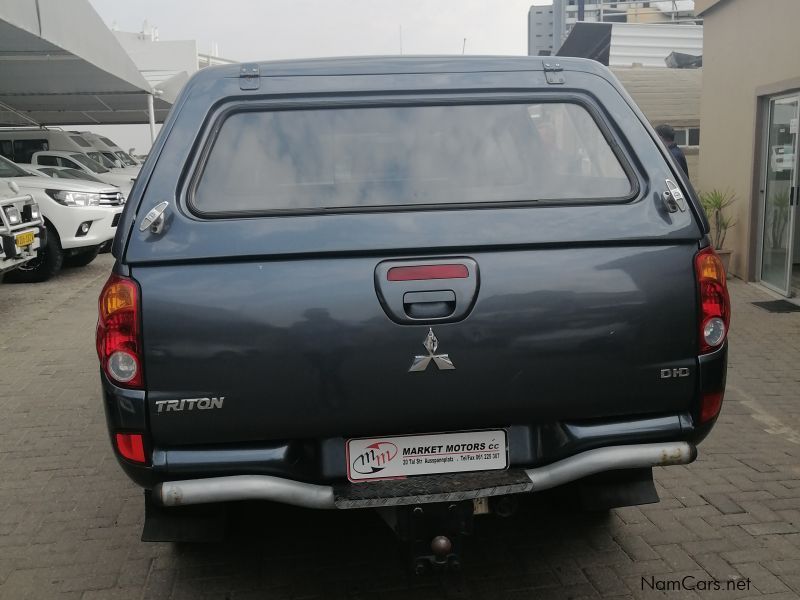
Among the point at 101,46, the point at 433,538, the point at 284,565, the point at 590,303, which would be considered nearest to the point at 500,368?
the point at 590,303

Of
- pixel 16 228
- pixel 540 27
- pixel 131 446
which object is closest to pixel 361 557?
pixel 131 446

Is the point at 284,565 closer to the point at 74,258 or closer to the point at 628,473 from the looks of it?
the point at 628,473

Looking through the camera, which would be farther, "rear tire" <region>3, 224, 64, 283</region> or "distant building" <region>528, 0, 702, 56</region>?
"distant building" <region>528, 0, 702, 56</region>

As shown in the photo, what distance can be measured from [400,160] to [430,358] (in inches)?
30.8

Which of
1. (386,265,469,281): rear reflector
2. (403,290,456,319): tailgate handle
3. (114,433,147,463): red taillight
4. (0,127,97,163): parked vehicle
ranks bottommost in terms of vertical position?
(114,433,147,463): red taillight

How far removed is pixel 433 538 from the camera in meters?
2.84

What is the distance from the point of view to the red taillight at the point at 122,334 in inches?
107

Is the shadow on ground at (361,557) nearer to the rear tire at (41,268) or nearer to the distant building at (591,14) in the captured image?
the rear tire at (41,268)

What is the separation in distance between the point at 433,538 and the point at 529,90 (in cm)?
164

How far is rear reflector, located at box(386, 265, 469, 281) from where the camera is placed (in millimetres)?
2746

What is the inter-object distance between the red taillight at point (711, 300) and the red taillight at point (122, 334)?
184 centimetres

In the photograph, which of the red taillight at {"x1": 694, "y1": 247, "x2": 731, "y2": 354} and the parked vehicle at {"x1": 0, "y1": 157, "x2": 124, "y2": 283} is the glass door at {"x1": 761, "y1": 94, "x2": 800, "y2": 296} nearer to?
the red taillight at {"x1": 694, "y1": 247, "x2": 731, "y2": 354}

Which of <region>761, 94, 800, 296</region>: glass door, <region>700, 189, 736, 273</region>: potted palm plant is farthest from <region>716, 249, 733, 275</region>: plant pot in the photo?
<region>761, 94, 800, 296</region>: glass door

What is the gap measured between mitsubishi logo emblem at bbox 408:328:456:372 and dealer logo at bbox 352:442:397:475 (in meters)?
0.31
